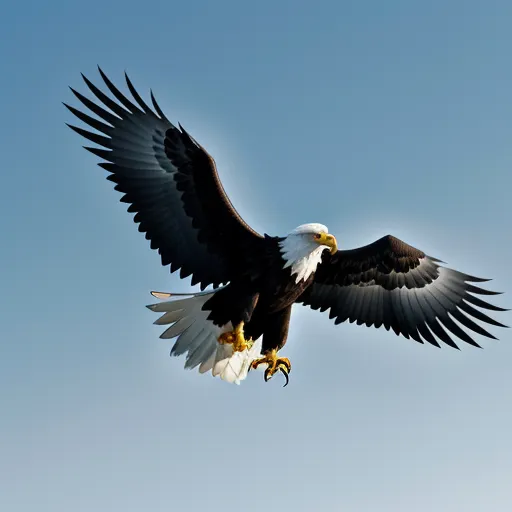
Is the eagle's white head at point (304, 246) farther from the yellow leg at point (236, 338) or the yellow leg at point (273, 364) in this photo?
the yellow leg at point (273, 364)

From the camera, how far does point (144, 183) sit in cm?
852

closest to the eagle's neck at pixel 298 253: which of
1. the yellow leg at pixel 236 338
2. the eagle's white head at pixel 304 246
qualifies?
the eagle's white head at pixel 304 246

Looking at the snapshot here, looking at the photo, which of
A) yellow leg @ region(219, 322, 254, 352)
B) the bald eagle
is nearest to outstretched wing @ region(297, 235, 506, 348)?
the bald eagle

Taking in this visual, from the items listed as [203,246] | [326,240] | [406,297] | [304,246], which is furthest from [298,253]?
[406,297]

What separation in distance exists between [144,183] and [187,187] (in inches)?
14.6

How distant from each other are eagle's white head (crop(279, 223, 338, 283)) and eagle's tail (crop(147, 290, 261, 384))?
788 mm

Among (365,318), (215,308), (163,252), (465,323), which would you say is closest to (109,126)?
(163,252)

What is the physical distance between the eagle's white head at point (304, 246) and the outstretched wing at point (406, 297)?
2.97 ft

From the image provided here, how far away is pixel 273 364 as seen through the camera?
8688 mm

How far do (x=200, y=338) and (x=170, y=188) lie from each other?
1.36 metres

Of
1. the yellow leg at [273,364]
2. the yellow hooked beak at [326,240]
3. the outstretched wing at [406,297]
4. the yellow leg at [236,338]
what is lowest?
the yellow leg at [236,338]

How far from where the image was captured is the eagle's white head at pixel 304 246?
27.3ft

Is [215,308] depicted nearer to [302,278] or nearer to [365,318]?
[302,278]

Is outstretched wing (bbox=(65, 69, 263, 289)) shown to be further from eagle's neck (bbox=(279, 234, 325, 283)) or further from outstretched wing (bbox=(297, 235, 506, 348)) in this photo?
outstretched wing (bbox=(297, 235, 506, 348))
